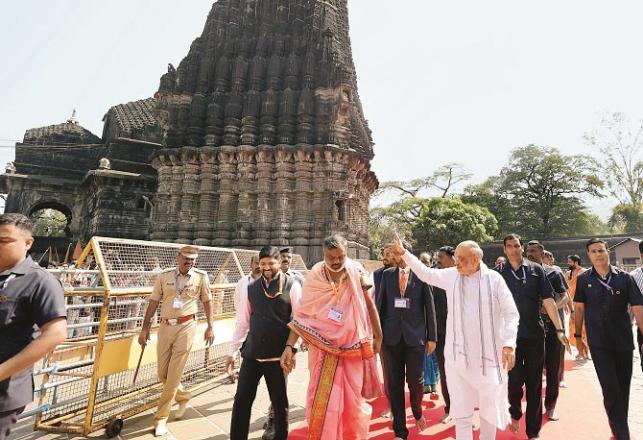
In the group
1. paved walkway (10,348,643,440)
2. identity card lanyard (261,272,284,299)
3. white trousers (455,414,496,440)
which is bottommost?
paved walkway (10,348,643,440)

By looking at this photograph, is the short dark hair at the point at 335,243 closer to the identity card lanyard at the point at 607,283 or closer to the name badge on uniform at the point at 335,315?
the name badge on uniform at the point at 335,315

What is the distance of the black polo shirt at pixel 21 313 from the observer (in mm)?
1825

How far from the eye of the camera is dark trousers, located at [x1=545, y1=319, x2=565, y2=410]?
3.94m

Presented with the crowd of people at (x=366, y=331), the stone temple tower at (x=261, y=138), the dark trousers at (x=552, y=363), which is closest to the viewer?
the crowd of people at (x=366, y=331)

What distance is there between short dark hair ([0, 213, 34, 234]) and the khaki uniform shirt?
1865 millimetres

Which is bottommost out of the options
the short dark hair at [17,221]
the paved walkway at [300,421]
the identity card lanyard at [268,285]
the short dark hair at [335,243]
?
the paved walkway at [300,421]

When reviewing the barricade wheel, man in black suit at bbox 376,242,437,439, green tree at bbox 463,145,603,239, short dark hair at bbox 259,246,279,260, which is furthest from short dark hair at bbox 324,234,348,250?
green tree at bbox 463,145,603,239

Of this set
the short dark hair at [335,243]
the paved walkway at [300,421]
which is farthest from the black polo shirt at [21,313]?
the paved walkway at [300,421]

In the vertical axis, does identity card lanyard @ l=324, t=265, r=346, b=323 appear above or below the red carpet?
above

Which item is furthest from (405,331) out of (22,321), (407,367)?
(22,321)

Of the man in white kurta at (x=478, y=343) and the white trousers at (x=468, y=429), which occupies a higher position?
the man in white kurta at (x=478, y=343)

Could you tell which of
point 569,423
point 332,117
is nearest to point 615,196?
point 332,117

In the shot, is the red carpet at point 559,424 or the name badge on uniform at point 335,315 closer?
the name badge on uniform at point 335,315

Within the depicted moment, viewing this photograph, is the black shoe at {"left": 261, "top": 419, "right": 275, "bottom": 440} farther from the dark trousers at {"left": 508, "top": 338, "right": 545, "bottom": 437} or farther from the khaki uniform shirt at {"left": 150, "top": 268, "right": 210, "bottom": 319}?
the dark trousers at {"left": 508, "top": 338, "right": 545, "bottom": 437}
